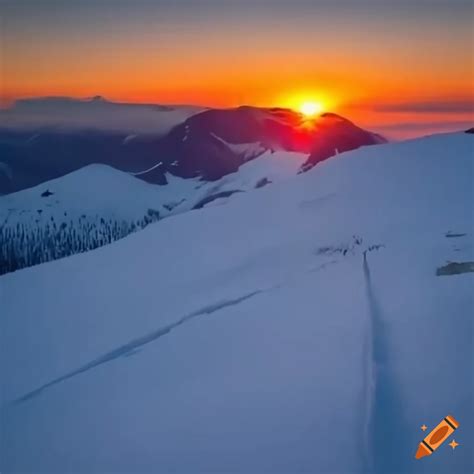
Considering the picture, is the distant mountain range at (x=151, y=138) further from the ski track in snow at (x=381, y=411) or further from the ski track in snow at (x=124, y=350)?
the ski track in snow at (x=381, y=411)

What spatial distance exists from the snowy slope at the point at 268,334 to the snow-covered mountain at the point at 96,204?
0.13 feet

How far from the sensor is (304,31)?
2100mm

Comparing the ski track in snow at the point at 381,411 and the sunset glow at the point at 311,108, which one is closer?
the ski track in snow at the point at 381,411

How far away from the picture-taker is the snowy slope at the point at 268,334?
2.00 m

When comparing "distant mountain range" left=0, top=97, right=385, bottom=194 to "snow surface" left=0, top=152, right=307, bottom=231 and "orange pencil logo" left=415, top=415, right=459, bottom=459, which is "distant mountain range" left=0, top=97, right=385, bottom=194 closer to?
"snow surface" left=0, top=152, right=307, bottom=231

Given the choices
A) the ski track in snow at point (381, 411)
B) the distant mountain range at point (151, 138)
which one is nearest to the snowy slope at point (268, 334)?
the ski track in snow at point (381, 411)

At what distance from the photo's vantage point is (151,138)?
2137 mm

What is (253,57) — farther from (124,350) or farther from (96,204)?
(124,350)

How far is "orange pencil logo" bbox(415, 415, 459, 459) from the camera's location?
79.5 inches

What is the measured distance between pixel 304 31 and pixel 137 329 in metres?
1.06

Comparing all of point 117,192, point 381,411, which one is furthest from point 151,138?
point 381,411

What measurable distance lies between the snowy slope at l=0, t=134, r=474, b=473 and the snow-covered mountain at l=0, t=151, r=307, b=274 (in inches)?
1.6

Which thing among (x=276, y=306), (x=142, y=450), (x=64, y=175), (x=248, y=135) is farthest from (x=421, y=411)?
(x=64, y=175)

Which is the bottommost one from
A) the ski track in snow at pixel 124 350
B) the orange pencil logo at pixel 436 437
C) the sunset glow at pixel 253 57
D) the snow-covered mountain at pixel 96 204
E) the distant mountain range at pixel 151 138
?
the orange pencil logo at pixel 436 437
